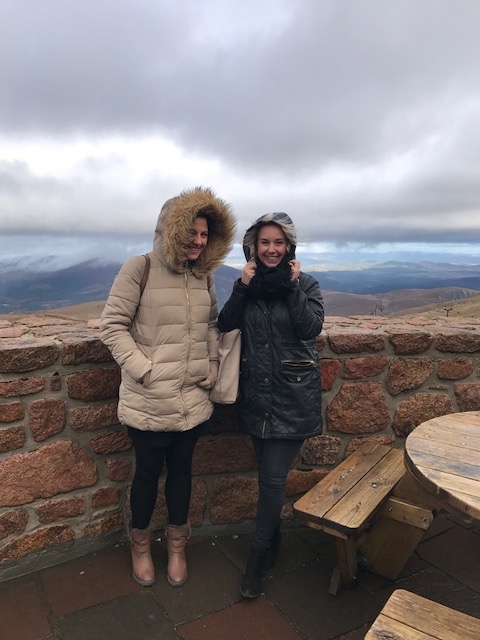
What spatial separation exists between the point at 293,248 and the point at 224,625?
1.91 metres

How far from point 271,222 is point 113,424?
150cm

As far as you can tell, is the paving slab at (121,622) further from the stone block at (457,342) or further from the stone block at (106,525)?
the stone block at (457,342)

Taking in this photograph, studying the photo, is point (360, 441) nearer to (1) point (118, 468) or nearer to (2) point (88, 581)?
(1) point (118, 468)

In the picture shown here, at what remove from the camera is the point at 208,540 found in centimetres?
304

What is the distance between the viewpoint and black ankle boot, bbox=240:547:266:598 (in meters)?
2.51

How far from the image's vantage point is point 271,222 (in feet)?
7.60

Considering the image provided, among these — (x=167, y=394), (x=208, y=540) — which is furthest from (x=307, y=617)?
(x=167, y=394)

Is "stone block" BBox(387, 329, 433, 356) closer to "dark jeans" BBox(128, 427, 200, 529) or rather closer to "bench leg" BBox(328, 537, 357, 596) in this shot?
"bench leg" BBox(328, 537, 357, 596)

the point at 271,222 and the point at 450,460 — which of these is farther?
the point at 271,222

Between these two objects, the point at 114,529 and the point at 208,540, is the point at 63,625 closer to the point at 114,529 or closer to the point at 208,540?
the point at 114,529

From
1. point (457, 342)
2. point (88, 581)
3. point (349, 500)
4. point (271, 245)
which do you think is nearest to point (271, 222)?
point (271, 245)

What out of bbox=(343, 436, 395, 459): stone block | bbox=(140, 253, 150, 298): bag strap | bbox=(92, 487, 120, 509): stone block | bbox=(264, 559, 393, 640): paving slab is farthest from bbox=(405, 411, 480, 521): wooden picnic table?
bbox=(92, 487, 120, 509): stone block

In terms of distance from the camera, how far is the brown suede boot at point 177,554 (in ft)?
8.54

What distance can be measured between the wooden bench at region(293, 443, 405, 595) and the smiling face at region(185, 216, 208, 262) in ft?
4.47
